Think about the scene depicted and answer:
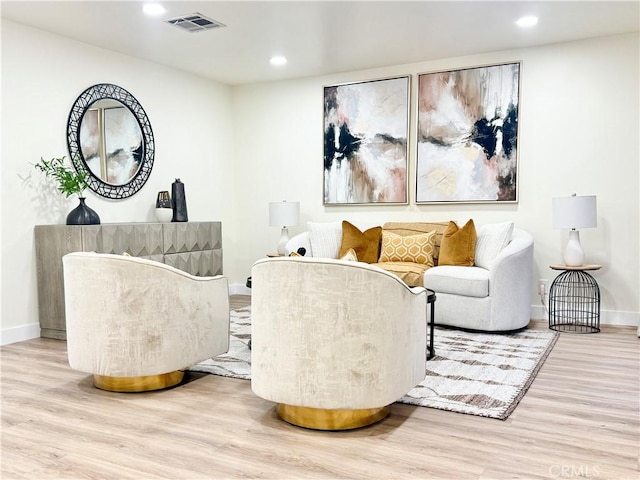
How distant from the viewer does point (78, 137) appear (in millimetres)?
4910

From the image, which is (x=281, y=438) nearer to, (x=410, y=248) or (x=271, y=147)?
(x=410, y=248)

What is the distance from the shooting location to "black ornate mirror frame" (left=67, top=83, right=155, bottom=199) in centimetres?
488

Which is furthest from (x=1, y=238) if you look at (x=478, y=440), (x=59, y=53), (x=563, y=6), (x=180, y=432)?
(x=563, y=6)

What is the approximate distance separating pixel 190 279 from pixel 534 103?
12.6ft

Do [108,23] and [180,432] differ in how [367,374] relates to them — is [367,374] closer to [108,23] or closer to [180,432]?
[180,432]

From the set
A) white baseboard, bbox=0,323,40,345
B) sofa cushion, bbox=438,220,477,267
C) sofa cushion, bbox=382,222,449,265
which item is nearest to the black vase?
white baseboard, bbox=0,323,40,345

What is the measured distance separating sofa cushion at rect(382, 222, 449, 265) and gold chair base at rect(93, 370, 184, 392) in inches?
117

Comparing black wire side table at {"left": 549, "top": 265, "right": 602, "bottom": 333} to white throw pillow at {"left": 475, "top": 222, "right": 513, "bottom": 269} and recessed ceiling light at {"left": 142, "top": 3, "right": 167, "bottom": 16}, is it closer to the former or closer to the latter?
white throw pillow at {"left": 475, "top": 222, "right": 513, "bottom": 269}

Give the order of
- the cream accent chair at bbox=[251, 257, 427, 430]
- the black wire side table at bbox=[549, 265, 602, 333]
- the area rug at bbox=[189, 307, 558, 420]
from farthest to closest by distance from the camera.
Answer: the black wire side table at bbox=[549, 265, 602, 333]
the area rug at bbox=[189, 307, 558, 420]
the cream accent chair at bbox=[251, 257, 427, 430]

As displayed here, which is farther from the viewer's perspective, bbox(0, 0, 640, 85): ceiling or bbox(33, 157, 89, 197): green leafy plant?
bbox(33, 157, 89, 197): green leafy plant

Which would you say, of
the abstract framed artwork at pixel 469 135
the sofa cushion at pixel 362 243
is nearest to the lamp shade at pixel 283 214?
the sofa cushion at pixel 362 243

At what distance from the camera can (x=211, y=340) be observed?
3260 mm

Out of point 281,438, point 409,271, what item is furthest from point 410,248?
point 281,438

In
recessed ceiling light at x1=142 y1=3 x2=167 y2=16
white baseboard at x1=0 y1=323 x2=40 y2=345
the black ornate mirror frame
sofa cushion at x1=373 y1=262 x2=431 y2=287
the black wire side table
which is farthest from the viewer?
the black wire side table
